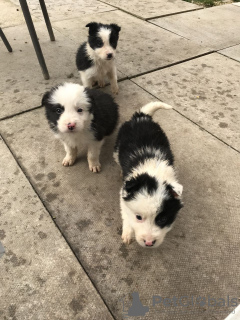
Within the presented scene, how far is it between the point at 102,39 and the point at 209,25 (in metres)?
4.37

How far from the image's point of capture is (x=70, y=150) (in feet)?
10.1

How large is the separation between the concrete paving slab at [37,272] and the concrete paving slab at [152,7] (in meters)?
6.42

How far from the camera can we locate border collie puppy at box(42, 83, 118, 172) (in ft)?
8.18

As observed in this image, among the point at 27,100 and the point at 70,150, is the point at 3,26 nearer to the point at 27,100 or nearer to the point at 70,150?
the point at 27,100

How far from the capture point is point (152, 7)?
25.3 ft

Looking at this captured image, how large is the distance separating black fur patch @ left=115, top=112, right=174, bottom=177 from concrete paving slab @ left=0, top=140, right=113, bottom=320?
3.29 ft

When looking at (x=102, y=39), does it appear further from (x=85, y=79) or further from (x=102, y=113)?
(x=102, y=113)

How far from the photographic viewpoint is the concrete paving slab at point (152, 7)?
7.26 metres

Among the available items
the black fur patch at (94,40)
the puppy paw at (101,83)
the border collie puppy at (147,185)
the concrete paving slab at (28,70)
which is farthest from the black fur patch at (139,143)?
the concrete paving slab at (28,70)

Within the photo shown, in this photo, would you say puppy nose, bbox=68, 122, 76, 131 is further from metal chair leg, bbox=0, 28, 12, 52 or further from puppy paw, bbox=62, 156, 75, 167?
metal chair leg, bbox=0, 28, 12, 52

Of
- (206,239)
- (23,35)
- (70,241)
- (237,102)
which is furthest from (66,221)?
(23,35)

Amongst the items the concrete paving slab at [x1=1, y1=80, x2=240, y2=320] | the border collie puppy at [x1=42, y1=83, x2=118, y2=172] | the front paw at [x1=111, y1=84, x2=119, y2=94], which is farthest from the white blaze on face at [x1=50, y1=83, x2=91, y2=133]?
the front paw at [x1=111, y1=84, x2=119, y2=94]

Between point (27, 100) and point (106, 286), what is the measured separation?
10.5 ft

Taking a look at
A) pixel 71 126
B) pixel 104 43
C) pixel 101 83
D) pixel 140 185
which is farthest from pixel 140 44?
pixel 140 185
